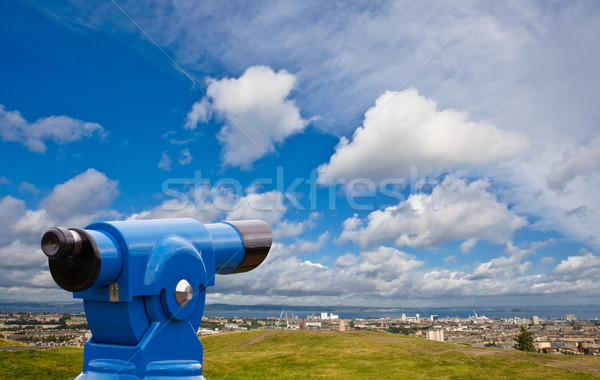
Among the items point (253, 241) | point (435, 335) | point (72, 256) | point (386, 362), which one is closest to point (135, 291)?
point (72, 256)

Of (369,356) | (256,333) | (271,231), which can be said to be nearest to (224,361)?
(369,356)

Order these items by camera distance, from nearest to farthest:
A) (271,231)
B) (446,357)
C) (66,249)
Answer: (66,249), (271,231), (446,357)

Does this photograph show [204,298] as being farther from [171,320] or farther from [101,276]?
[101,276]

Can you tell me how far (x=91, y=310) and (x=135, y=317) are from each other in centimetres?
48

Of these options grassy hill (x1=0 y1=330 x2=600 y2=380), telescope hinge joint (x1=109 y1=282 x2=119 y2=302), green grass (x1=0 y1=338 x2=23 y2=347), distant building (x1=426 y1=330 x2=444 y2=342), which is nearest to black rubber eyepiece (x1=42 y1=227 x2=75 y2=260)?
telescope hinge joint (x1=109 y1=282 x2=119 y2=302)

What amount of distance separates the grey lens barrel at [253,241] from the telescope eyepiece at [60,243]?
167 centimetres

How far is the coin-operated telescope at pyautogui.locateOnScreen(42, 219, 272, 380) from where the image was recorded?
348 cm

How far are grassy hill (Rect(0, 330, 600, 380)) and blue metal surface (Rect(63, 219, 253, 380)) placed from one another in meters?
12.3

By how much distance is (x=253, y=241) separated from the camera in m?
4.80

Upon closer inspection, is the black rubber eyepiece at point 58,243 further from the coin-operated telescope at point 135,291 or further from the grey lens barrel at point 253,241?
the grey lens barrel at point 253,241

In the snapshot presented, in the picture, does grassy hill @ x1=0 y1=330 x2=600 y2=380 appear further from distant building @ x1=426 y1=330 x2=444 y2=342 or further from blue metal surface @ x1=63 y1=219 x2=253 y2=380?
blue metal surface @ x1=63 y1=219 x2=253 y2=380

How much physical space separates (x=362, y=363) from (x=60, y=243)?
15.7 m

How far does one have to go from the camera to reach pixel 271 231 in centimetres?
502

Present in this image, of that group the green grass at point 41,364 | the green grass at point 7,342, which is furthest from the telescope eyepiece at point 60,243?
the green grass at point 7,342
